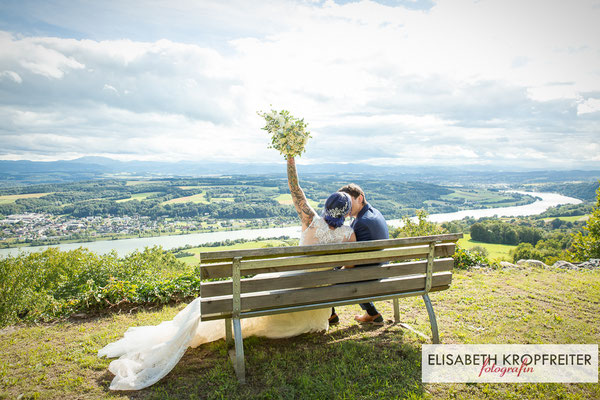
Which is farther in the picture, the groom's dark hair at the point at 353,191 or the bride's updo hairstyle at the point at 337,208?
the groom's dark hair at the point at 353,191

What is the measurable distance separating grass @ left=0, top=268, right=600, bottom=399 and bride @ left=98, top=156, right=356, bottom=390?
0.13 meters

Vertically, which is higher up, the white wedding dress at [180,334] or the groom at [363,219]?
the groom at [363,219]

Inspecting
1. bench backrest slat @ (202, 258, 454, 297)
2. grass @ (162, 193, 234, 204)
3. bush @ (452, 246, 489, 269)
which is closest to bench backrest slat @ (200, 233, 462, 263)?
bench backrest slat @ (202, 258, 454, 297)

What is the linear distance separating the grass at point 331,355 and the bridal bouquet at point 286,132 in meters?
2.54

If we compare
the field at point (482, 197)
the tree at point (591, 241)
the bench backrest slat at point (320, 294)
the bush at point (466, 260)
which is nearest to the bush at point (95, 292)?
the bench backrest slat at point (320, 294)

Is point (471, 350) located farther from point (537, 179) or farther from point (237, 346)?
point (537, 179)

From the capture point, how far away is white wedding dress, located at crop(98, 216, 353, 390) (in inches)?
133

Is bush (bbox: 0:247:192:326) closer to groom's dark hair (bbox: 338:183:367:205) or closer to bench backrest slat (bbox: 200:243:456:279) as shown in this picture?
bench backrest slat (bbox: 200:243:456:279)

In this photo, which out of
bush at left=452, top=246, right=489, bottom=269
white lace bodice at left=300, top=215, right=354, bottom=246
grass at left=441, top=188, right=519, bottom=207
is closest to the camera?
white lace bodice at left=300, top=215, right=354, bottom=246

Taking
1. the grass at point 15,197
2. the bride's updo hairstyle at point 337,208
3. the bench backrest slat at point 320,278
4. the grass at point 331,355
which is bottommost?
the grass at point 15,197

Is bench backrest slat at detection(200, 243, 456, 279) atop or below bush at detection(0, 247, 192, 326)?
atop

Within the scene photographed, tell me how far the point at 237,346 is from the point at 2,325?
439 centimetres

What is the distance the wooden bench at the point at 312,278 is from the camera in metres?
3.14

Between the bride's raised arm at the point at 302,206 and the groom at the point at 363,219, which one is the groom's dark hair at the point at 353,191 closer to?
the groom at the point at 363,219
